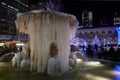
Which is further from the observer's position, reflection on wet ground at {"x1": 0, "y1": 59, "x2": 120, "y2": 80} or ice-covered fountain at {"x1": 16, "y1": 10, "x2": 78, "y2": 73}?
ice-covered fountain at {"x1": 16, "y1": 10, "x2": 78, "y2": 73}

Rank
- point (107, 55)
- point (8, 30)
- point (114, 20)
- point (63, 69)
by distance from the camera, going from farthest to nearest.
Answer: point (8, 30), point (114, 20), point (107, 55), point (63, 69)

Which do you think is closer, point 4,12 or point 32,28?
point 32,28

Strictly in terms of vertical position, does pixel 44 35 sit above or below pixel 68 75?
above

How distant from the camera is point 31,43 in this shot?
1106cm

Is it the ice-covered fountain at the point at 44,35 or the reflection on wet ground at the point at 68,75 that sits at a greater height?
the ice-covered fountain at the point at 44,35

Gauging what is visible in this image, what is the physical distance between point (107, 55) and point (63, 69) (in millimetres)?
9569

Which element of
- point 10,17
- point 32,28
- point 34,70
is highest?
point 10,17

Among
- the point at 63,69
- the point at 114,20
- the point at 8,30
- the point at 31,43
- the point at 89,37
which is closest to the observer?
the point at 63,69

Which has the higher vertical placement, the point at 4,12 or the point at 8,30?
the point at 4,12

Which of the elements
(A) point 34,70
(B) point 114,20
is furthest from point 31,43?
(B) point 114,20

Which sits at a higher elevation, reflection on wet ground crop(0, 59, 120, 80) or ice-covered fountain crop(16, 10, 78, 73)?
ice-covered fountain crop(16, 10, 78, 73)

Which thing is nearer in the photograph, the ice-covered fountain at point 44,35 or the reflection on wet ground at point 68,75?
the reflection on wet ground at point 68,75

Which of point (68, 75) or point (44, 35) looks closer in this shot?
point (68, 75)

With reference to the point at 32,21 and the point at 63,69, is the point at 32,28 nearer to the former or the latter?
the point at 32,21
